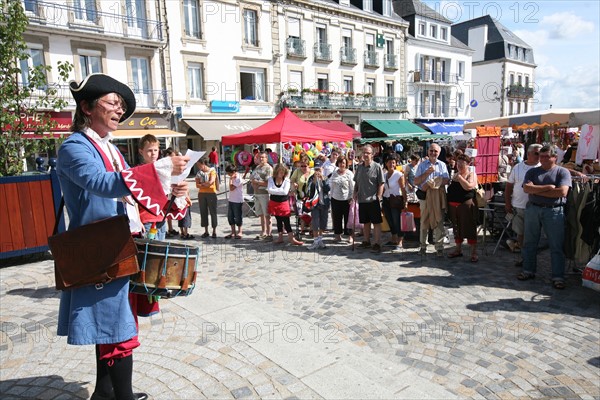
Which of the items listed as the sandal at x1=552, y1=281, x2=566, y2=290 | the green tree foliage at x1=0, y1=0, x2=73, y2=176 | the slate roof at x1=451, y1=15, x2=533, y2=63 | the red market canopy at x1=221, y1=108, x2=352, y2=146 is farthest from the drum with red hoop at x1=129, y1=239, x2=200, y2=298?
the slate roof at x1=451, y1=15, x2=533, y2=63

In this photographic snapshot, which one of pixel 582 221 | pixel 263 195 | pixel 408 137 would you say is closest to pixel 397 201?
pixel 263 195

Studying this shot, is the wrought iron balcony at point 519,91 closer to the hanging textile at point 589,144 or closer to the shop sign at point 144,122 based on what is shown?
the shop sign at point 144,122

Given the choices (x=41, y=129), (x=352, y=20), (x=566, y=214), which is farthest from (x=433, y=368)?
(x=352, y=20)

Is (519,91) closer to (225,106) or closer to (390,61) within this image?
(390,61)

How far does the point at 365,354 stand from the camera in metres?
3.50

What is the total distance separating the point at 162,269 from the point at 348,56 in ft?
Result: 89.1

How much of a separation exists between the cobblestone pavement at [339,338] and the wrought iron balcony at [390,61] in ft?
85.7

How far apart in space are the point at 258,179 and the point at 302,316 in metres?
4.64

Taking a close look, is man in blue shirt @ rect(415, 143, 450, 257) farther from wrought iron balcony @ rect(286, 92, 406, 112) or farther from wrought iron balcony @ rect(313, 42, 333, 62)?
wrought iron balcony @ rect(313, 42, 333, 62)

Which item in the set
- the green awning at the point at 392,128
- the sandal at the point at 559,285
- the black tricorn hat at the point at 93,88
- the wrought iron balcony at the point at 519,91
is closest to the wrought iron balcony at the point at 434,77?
the green awning at the point at 392,128

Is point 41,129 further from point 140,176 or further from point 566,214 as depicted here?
point 566,214

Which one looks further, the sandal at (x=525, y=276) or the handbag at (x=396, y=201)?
the handbag at (x=396, y=201)

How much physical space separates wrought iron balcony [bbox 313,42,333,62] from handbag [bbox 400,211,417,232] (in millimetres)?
20231

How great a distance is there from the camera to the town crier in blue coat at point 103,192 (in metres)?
1.92
